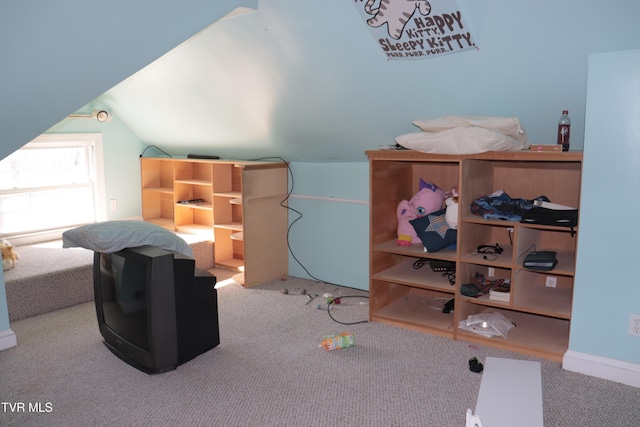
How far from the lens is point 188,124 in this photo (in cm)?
490

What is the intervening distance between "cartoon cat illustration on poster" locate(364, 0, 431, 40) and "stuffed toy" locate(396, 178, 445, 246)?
1136mm

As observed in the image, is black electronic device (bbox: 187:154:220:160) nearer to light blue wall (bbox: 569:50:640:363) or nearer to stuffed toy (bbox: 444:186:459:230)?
stuffed toy (bbox: 444:186:459:230)

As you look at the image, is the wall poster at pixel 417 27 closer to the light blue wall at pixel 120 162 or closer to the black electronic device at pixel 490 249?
the black electronic device at pixel 490 249

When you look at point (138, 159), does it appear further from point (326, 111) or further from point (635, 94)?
point (635, 94)

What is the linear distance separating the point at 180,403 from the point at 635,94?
266 centimetres

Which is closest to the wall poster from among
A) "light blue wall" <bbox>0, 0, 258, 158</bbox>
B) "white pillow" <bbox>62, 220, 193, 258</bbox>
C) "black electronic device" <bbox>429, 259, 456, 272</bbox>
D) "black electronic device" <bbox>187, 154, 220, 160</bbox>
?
"light blue wall" <bbox>0, 0, 258, 158</bbox>

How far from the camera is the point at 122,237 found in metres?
3.05

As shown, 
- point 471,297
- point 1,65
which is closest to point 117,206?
point 1,65

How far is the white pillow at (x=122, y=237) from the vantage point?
3.04m

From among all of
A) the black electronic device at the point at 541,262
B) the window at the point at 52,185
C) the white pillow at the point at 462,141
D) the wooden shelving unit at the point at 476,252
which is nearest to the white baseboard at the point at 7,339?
the window at the point at 52,185

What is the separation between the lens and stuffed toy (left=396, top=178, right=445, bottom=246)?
12.4ft

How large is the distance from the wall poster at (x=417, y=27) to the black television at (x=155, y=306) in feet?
5.38

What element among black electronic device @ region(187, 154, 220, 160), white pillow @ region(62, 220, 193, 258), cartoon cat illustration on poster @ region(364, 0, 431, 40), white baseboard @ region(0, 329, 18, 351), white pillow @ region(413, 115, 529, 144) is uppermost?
cartoon cat illustration on poster @ region(364, 0, 431, 40)

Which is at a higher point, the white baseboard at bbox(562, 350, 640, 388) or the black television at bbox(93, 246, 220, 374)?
the black television at bbox(93, 246, 220, 374)
